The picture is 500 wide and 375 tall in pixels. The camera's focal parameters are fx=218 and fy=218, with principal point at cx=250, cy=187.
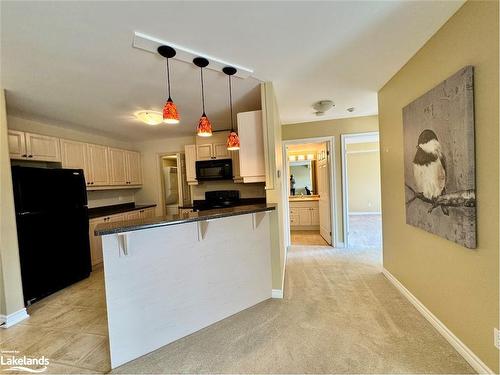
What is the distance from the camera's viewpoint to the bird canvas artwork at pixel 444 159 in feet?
4.72

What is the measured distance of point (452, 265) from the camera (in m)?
1.69

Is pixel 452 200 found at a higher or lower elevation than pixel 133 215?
higher

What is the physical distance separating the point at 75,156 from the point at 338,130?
4.70m

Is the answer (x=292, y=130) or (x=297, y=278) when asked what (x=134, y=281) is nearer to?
(x=297, y=278)

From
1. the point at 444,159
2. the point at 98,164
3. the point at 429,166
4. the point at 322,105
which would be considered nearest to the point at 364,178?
the point at 322,105

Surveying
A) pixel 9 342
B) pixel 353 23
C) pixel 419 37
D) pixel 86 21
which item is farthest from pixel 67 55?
pixel 419 37

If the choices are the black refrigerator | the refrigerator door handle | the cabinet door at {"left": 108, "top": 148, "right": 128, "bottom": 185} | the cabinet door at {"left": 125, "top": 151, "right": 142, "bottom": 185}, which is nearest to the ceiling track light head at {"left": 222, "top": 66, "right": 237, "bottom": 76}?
the refrigerator door handle

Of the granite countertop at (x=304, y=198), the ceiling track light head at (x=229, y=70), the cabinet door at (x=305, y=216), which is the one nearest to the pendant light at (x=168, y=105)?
the ceiling track light head at (x=229, y=70)

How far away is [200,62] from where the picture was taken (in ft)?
6.44

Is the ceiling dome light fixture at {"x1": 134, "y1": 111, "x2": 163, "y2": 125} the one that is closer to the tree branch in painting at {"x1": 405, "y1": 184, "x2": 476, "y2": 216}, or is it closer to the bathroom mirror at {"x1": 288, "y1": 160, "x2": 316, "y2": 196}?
the tree branch in painting at {"x1": 405, "y1": 184, "x2": 476, "y2": 216}

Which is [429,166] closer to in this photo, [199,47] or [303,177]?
[199,47]

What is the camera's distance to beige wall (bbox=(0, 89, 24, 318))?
7.23ft

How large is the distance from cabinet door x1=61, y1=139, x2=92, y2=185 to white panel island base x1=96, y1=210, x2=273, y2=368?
285cm

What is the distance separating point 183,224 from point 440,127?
7.29ft
